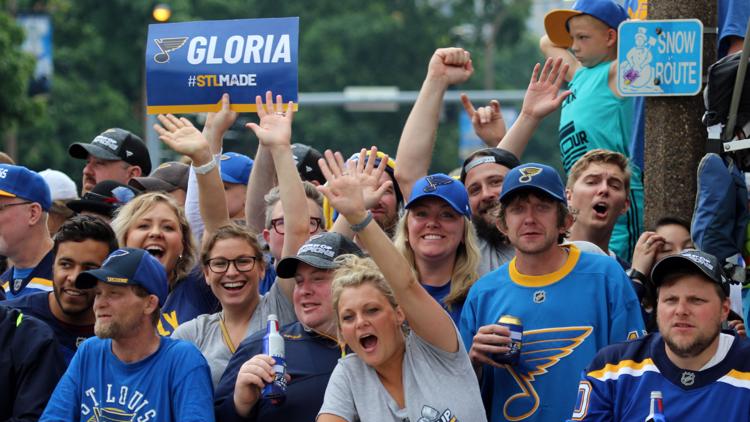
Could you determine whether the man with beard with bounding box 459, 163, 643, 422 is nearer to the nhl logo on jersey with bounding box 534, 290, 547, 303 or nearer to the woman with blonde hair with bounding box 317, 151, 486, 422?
the nhl logo on jersey with bounding box 534, 290, 547, 303

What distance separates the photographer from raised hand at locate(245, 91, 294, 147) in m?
7.91

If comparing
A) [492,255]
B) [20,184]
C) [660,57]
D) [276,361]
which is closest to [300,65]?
[20,184]

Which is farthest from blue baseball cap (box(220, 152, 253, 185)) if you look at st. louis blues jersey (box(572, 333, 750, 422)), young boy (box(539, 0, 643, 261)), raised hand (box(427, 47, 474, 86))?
st. louis blues jersey (box(572, 333, 750, 422))

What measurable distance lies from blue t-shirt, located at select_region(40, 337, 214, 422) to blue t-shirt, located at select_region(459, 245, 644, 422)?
147 cm

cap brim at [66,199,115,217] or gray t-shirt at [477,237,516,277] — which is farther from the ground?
cap brim at [66,199,115,217]

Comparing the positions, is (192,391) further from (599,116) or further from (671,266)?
(599,116)

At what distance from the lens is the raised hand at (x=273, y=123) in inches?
312

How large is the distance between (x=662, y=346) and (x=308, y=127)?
43089mm

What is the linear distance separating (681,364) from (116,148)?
5445 mm

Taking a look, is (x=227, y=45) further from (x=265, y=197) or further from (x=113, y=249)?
(x=113, y=249)

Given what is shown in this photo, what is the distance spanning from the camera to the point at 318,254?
724 cm

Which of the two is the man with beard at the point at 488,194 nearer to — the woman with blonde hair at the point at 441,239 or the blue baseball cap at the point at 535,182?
the woman with blonde hair at the point at 441,239

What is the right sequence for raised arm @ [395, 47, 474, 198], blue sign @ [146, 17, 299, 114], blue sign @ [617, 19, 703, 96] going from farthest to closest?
blue sign @ [146, 17, 299, 114]
raised arm @ [395, 47, 474, 198]
blue sign @ [617, 19, 703, 96]

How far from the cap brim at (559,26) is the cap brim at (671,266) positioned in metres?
3.39
